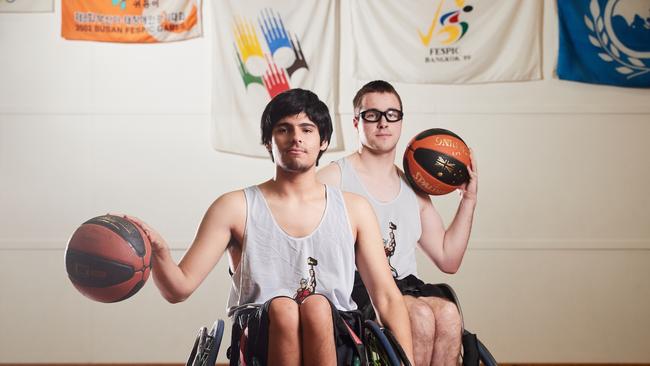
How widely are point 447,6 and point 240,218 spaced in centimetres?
268

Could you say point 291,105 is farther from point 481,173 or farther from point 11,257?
point 11,257

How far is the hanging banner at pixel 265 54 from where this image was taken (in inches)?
167

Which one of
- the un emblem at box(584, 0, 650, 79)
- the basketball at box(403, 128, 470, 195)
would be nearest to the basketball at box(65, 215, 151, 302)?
the basketball at box(403, 128, 470, 195)

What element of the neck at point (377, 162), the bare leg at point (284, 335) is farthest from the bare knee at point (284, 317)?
the neck at point (377, 162)

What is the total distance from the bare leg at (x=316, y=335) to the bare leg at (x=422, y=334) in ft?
1.83

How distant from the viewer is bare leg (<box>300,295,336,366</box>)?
172 cm

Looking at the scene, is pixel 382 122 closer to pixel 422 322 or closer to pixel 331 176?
pixel 331 176

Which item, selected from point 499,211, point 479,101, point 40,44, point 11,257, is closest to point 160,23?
point 40,44

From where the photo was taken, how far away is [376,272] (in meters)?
2.10

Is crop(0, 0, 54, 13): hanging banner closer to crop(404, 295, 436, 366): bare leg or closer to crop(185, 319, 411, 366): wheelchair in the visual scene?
crop(185, 319, 411, 366): wheelchair

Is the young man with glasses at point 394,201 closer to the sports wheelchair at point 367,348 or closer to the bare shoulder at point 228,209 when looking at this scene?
the sports wheelchair at point 367,348

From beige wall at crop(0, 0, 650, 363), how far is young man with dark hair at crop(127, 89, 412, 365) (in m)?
2.21

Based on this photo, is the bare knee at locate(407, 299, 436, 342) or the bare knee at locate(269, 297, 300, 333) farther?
the bare knee at locate(407, 299, 436, 342)

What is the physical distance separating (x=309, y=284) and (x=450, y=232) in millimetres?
896
